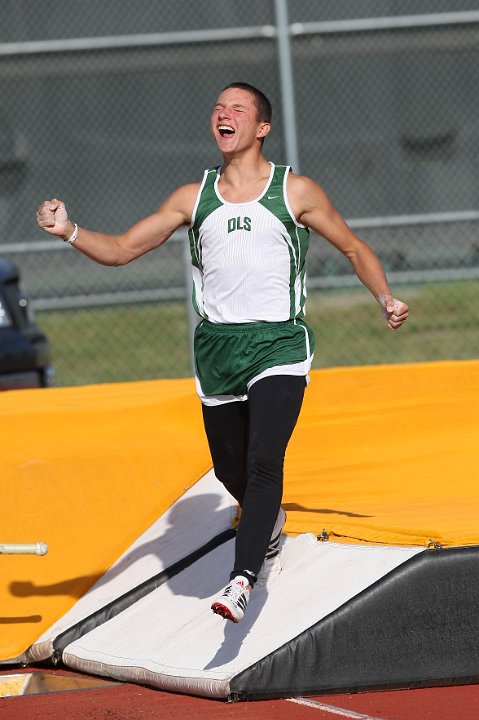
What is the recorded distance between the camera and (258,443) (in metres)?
4.79

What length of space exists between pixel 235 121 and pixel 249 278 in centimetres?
61

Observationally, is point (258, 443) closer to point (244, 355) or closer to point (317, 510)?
point (244, 355)

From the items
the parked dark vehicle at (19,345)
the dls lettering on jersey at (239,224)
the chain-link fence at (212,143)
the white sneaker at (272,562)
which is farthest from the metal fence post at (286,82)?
the white sneaker at (272,562)

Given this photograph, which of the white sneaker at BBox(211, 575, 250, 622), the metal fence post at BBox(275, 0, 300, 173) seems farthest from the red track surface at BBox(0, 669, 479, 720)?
the metal fence post at BBox(275, 0, 300, 173)

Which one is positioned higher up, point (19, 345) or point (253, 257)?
point (253, 257)

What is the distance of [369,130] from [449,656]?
8.89m

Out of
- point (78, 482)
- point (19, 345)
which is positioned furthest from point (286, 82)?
point (78, 482)

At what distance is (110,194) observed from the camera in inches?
501

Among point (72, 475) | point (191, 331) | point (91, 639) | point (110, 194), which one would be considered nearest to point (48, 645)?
point (91, 639)

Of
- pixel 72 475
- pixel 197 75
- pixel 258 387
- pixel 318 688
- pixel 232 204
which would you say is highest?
pixel 197 75

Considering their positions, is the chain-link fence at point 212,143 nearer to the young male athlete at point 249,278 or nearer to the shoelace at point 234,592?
the young male athlete at point 249,278

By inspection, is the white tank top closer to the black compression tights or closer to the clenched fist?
the black compression tights

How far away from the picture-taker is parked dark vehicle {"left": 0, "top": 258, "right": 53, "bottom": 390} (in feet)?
29.3

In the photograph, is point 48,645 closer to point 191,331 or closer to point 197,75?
point 191,331
